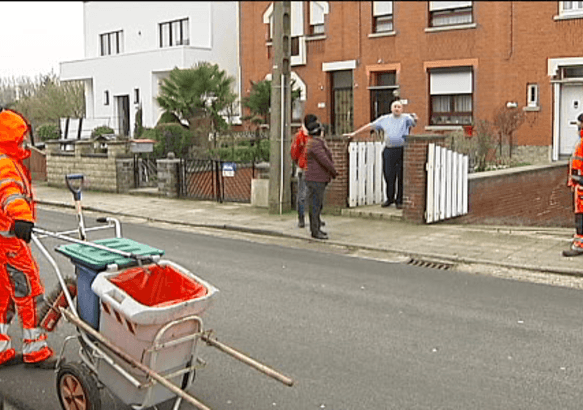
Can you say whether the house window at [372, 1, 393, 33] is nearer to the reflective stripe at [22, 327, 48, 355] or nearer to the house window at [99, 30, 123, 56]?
the house window at [99, 30, 123, 56]

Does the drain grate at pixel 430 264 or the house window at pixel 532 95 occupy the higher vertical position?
the house window at pixel 532 95

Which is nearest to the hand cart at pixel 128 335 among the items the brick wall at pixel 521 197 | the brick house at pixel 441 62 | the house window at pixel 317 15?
the brick wall at pixel 521 197

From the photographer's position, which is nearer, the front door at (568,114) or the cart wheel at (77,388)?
the cart wheel at (77,388)

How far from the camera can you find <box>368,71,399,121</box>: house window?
90.4 feet

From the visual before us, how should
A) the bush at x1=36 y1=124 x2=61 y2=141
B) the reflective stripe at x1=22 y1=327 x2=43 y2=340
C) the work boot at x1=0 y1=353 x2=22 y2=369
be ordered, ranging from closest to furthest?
1. the reflective stripe at x1=22 y1=327 x2=43 y2=340
2. the work boot at x1=0 y1=353 x2=22 y2=369
3. the bush at x1=36 y1=124 x2=61 y2=141

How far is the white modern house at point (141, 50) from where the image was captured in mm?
36562

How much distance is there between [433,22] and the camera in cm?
2614

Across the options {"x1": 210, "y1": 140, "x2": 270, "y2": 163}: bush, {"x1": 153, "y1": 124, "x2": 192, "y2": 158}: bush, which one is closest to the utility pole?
{"x1": 210, "y1": 140, "x2": 270, "y2": 163}: bush

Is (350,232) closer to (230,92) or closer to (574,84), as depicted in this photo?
(574,84)

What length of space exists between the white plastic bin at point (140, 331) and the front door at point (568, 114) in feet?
65.9

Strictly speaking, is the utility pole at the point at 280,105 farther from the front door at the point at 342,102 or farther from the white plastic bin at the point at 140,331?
the front door at the point at 342,102

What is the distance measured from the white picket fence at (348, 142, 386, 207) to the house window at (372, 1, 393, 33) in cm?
1408

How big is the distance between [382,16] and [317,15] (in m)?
3.19

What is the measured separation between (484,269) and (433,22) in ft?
59.3
